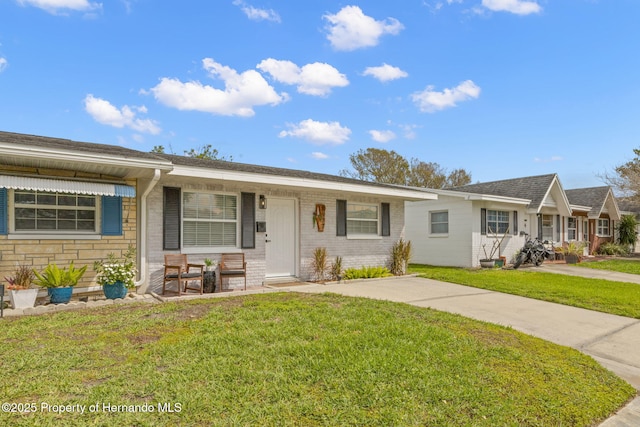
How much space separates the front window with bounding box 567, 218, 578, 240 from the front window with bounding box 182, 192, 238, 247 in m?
19.2

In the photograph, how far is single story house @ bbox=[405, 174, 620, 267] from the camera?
14.4 metres

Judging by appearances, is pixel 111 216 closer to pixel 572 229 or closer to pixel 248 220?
pixel 248 220

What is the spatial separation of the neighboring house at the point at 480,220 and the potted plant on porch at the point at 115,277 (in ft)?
38.5

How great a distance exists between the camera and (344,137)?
31188 millimetres

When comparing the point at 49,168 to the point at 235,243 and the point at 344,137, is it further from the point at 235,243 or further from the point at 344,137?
the point at 344,137

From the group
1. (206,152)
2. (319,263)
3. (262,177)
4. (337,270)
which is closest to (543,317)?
(337,270)

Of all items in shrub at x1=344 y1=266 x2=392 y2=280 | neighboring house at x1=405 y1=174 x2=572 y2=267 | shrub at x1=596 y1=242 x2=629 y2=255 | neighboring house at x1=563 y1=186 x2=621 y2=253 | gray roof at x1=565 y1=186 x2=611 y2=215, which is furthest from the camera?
shrub at x1=596 y1=242 x2=629 y2=255

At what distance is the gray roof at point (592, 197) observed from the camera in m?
21.2

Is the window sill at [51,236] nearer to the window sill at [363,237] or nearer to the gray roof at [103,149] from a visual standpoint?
the gray roof at [103,149]

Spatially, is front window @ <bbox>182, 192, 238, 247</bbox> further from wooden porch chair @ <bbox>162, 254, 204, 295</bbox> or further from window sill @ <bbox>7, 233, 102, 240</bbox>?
window sill @ <bbox>7, 233, 102, 240</bbox>

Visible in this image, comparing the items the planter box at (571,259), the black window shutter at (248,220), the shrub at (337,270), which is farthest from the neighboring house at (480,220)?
the black window shutter at (248,220)

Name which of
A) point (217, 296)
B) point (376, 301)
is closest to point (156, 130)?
point (217, 296)

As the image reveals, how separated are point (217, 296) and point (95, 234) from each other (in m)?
2.62

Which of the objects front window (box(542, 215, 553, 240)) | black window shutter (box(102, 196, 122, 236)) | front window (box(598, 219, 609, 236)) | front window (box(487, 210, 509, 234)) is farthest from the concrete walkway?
front window (box(598, 219, 609, 236))
